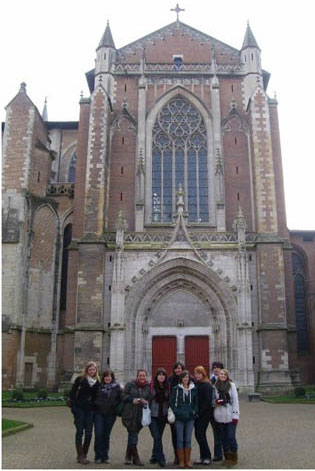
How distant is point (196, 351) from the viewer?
2398 centimetres

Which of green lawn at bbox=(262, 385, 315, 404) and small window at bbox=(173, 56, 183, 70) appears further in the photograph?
small window at bbox=(173, 56, 183, 70)

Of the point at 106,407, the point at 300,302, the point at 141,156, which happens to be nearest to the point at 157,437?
the point at 106,407

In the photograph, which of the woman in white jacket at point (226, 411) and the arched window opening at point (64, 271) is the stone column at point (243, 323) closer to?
the arched window opening at point (64, 271)

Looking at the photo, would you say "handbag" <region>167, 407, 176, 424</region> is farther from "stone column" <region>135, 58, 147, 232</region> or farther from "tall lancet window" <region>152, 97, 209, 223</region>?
"tall lancet window" <region>152, 97, 209, 223</region>

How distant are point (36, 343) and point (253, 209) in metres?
13.6

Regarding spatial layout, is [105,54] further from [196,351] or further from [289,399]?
[289,399]

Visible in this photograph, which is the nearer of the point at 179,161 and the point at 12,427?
the point at 12,427

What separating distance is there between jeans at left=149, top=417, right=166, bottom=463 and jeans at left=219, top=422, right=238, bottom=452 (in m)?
1.05

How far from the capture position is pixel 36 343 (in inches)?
1014

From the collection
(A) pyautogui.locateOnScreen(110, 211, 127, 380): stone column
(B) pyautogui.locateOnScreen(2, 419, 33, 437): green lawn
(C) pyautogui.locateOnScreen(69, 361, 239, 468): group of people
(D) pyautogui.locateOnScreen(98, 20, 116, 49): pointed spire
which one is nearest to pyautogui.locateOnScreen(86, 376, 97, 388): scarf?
(C) pyautogui.locateOnScreen(69, 361, 239, 468): group of people

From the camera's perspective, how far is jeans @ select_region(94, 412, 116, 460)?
8430 millimetres

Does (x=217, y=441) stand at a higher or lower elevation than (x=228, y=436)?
lower

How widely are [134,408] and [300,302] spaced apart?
23371 millimetres

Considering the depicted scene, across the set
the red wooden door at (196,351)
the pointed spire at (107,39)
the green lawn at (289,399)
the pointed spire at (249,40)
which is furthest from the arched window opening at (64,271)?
the pointed spire at (249,40)
